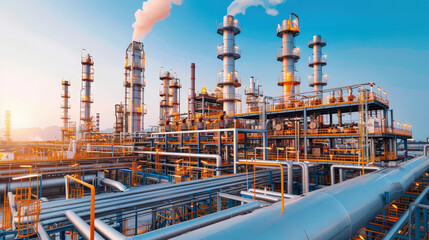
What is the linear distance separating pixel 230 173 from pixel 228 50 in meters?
20.6

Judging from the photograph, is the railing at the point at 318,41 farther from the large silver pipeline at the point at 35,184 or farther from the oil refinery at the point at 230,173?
the large silver pipeline at the point at 35,184

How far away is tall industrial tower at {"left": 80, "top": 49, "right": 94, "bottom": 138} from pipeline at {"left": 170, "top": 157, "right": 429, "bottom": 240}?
51274mm

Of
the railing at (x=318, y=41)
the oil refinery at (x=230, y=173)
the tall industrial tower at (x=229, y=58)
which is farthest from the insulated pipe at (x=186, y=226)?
the railing at (x=318, y=41)

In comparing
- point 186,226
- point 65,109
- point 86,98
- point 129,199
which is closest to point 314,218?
point 186,226

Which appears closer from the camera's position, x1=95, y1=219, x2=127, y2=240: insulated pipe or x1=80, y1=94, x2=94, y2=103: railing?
x1=95, y1=219, x2=127, y2=240: insulated pipe

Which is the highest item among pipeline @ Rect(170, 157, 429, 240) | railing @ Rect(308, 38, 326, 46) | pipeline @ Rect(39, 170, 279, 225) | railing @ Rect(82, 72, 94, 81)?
railing @ Rect(308, 38, 326, 46)

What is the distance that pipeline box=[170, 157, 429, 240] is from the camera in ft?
11.8

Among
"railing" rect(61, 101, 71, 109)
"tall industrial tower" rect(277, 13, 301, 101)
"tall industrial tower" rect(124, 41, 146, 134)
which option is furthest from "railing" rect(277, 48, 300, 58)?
"railing" rect(61, 101, 71, 109)

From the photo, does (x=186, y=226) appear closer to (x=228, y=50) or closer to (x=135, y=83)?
(x=228, y=50)

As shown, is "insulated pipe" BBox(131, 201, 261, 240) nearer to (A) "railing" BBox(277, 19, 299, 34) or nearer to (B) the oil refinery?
(B) the oil refinery

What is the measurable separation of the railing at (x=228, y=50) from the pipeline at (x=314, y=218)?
1245 inches

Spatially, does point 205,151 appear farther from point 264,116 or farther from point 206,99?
point 206,99

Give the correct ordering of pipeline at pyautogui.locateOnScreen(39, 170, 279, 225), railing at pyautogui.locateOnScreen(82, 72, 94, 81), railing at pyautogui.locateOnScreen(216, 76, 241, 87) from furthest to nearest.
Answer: railing at pyautogui.locateOnScreen(82, 72, 94, 81), railing at pyautogui.locateOnScreen(216, 76, 241, 87), pipeline at pyautogui.locateOnScreen(39, 170, 279, 225)

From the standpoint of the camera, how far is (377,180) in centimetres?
738
